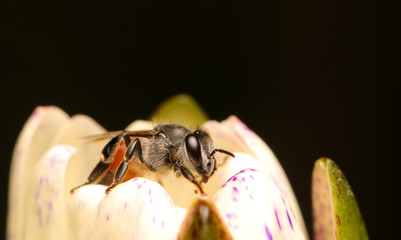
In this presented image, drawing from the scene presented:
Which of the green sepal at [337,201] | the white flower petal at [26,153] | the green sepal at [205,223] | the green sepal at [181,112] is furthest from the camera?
the green sepal at [181,112]

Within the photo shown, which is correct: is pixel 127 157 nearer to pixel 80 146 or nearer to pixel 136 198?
pixel 136 198

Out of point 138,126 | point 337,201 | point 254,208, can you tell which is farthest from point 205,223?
point 138,126

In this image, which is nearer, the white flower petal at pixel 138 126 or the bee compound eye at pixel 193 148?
the bee compound eye at pixel 193 148

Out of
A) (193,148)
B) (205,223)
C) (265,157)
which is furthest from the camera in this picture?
(265,157)

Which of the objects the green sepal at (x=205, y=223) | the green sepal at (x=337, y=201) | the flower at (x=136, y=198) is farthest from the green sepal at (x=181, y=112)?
the green sepal at (x=205, y=223)

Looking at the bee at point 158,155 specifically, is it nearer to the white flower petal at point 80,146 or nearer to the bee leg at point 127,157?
the bee leg at point 127,157

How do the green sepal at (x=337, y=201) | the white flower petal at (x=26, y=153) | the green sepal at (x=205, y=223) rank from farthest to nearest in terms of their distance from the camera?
the white flower petal at (x=26, y=153)
the green sepal at (x=337, y=201)
the green sepal at (x=205, y=223)

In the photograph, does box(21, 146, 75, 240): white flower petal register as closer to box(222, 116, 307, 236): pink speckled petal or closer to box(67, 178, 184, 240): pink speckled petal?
box(67, 178, 184, 240): pink speckled petal
